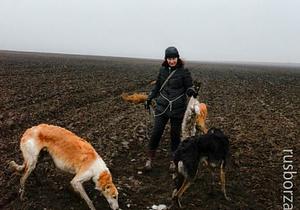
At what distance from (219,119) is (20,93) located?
7369 millimetres

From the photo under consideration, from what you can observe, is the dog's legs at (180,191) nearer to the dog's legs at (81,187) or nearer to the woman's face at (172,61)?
the dog's legs at (81,187)

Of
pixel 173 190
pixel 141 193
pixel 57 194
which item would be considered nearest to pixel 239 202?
pixel 173 190

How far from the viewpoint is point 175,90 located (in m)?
7.76

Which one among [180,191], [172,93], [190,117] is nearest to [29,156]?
[180,191]

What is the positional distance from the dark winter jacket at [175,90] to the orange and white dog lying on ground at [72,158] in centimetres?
186

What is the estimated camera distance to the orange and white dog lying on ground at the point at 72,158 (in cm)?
624

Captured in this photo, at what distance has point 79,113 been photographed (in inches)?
507

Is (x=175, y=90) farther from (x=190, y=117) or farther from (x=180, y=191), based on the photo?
(x=180, y=191)

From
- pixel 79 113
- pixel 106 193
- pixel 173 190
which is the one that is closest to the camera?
pixel 106 193

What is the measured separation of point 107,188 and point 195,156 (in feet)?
4.66

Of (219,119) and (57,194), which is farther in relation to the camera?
(219,119)

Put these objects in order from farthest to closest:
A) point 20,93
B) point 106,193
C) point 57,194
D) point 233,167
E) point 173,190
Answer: point 20,93, point 233,167, point 173,190, point 57,194, point 106,193

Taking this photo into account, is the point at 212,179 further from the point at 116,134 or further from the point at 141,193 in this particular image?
the point at 116,134

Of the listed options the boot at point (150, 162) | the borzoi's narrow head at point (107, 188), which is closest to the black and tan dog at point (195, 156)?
the borzoi's narrow head at point (107, 188)
